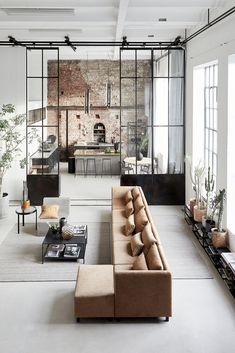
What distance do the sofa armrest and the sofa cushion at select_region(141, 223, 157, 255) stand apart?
106 centimetres

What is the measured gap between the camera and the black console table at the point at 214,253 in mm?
8038

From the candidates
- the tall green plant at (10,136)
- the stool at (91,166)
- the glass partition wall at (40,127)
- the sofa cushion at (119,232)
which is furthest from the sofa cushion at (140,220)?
the stool at (91,166)

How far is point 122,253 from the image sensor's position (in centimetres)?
840

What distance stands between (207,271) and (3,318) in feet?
12.1

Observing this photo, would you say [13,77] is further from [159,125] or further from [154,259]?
[154,259]

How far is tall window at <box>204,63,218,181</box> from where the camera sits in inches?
456

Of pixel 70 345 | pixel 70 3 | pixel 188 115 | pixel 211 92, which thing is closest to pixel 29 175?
pixel 188 115

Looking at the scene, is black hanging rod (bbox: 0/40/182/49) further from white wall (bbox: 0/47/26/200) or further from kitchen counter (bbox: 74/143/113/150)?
kitchen counter (bbox: 74/143/113/150)

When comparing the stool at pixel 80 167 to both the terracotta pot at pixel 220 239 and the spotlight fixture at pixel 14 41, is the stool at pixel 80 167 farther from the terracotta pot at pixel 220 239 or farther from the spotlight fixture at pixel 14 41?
the terracotta pot at pixel 220 239

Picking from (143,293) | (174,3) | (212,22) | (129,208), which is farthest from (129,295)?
(212,22)

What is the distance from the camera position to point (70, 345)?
6258 mm

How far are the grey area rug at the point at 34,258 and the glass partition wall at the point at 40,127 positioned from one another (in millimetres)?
2827

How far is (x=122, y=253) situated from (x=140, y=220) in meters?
1.22

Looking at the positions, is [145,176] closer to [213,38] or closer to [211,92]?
[211,92]
